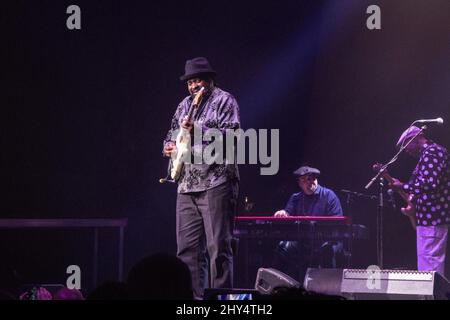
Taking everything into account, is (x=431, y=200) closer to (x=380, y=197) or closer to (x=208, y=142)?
(x=380, y=197)

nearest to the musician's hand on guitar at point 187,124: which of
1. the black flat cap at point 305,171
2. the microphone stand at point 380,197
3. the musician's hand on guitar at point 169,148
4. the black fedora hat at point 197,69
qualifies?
the musician's hand on guitar at point 169,148

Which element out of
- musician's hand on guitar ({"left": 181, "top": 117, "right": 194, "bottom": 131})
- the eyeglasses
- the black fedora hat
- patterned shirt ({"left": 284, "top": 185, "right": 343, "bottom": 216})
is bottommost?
patterned shirt ({"left": 284, "top": 185, "right": 343, "bottom": 216})

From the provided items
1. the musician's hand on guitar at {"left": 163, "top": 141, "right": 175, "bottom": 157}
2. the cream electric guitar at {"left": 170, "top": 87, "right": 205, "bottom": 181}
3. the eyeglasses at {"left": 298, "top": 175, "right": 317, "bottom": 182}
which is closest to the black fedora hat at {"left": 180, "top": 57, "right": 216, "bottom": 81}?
the cream electric guitar at {"left": 170, "top": 87, "right": 205, "bottom": 181}

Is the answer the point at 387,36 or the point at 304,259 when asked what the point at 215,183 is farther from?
the point at 387,36

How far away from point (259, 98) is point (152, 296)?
24.9 feet

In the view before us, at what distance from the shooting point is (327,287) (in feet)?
22.8

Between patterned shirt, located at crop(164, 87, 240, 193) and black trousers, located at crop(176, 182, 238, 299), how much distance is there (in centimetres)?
7

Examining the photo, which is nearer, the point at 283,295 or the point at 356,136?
the point at 283,295

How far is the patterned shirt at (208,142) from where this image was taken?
6.16 m

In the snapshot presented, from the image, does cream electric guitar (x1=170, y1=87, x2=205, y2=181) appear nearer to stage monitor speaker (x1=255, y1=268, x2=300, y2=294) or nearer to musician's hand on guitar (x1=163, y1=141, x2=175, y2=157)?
musician's hand on guitar (x1=163, y1=141, x2=175, y2=157)

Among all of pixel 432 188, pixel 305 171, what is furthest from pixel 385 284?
pixel 305 171

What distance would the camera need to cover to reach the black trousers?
6.01 metres

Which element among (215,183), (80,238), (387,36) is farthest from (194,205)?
(387,36)

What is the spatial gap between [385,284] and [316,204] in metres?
3.97
